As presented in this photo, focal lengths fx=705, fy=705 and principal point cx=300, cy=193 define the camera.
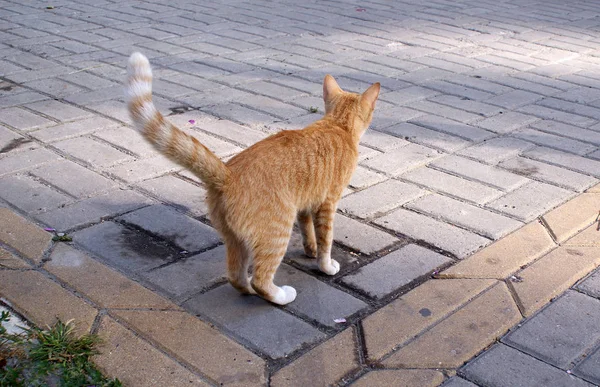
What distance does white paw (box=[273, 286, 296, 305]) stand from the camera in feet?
10.4

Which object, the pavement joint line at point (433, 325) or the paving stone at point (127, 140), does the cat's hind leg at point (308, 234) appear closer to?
the pavement joint line at point (433, 325)

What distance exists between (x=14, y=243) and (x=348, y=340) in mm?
1793

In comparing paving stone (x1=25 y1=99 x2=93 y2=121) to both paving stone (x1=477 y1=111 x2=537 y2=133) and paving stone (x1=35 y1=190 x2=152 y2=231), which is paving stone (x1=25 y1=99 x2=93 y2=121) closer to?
paving stone (x1=35 y1=190 x2=152 y2=231)

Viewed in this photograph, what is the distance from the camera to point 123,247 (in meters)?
3.63

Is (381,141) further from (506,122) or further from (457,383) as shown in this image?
(457,383)

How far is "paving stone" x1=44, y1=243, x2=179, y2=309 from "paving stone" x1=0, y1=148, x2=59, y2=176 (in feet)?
3.78

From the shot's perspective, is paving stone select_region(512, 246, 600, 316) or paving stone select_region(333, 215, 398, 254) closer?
paving stone select_region(512, 246, 600, 316)

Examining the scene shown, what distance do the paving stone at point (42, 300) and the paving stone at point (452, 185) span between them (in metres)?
2.37

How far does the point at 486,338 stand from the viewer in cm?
300

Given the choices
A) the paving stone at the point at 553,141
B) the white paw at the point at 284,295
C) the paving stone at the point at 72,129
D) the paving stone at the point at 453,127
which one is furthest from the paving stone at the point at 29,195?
the paving stone at the point at 553,141

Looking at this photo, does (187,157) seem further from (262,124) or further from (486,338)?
(262,124)

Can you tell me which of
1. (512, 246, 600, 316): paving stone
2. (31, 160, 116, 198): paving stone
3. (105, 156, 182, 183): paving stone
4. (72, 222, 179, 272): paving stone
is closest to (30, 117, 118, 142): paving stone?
(31, 160, 116, 198): paving stone

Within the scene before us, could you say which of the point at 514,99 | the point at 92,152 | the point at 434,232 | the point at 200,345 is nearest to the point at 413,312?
the point at 434,232

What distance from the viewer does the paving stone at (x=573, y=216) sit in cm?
397
